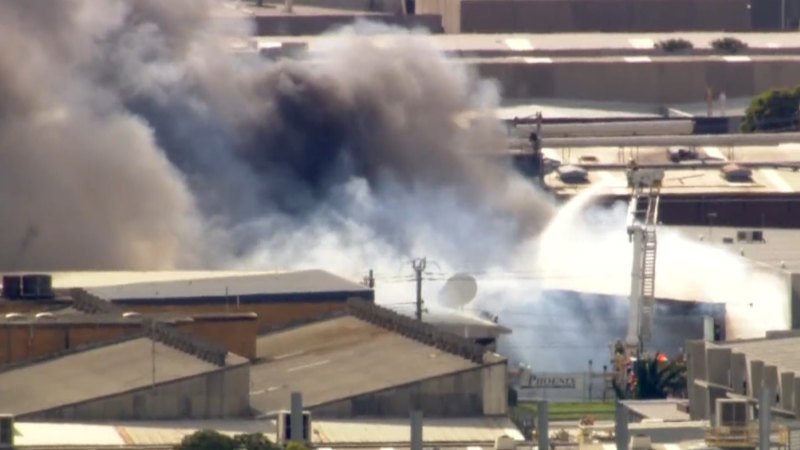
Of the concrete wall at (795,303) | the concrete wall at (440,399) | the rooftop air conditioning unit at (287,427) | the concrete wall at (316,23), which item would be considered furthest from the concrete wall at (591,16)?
the rooftop air conditioning unit at (287,427)

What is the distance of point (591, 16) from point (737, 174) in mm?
34109

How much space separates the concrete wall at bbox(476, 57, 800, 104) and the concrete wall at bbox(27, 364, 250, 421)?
197 feet

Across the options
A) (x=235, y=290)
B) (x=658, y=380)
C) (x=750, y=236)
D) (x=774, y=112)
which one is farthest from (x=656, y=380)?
(x=774, y=112)

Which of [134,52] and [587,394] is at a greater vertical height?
[134,52]

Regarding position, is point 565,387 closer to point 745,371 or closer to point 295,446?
point 745,371

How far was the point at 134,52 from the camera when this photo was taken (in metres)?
80.6

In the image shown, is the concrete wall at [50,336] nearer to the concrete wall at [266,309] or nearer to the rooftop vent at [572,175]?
the concrete wall at [266,309]

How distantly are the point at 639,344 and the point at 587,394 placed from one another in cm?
108

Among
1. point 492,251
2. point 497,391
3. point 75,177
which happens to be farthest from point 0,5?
point 497,391

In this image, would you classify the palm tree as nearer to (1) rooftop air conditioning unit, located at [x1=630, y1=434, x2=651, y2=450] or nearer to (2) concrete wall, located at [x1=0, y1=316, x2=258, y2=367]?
(2) concrete wall, located at [x1=0, y1=316, x2=258, y2=367]

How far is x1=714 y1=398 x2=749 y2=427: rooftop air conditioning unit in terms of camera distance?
41.2 metres

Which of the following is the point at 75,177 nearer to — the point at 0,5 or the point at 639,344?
the point at 0,5

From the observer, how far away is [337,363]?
52.5 metres

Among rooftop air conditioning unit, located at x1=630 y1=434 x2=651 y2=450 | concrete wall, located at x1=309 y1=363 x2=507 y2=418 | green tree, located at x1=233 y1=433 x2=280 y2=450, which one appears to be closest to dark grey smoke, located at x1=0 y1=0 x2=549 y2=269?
concrete wall, located at x1=309 y1=363 x2=507 y2=418
